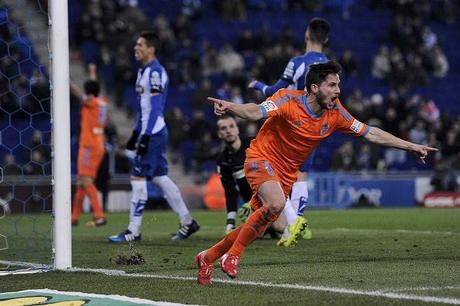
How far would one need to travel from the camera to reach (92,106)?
58.1 ft

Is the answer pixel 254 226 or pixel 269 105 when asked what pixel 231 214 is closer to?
pixel 254 226

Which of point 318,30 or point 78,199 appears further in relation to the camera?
point 78,199

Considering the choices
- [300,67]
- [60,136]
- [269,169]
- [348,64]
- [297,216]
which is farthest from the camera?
[348,64]

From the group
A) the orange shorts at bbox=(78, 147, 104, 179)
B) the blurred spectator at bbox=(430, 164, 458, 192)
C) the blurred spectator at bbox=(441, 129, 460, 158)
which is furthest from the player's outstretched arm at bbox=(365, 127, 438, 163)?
the blurred spectator at bbox=(441, 129, 460, 158)

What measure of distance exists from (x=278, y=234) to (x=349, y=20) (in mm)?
21400

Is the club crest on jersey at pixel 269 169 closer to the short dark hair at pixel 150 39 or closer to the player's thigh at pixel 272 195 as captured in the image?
the player's thigh at pixel 272 195

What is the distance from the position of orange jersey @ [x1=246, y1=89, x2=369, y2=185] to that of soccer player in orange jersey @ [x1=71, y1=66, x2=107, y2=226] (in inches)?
363

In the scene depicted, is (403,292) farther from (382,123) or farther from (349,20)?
(349,20)

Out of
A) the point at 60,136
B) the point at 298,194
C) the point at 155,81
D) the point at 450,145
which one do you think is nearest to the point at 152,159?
the point at 155,81

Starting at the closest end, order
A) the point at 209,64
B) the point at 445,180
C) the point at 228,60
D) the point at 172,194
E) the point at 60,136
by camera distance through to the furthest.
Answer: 1. the point at 60,136
2. the point at 172,194
3. the point at 445,180
4. the point at 209,64
5. the point at 228,60

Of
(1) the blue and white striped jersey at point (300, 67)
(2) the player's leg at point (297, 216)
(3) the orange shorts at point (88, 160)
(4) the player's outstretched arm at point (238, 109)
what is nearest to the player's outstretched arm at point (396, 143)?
(4) the player's outstretched arm at point (238, 109)

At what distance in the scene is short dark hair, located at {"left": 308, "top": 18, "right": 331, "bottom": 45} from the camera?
41.0 feet

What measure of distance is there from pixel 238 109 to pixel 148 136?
588cm

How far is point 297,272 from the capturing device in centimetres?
857
